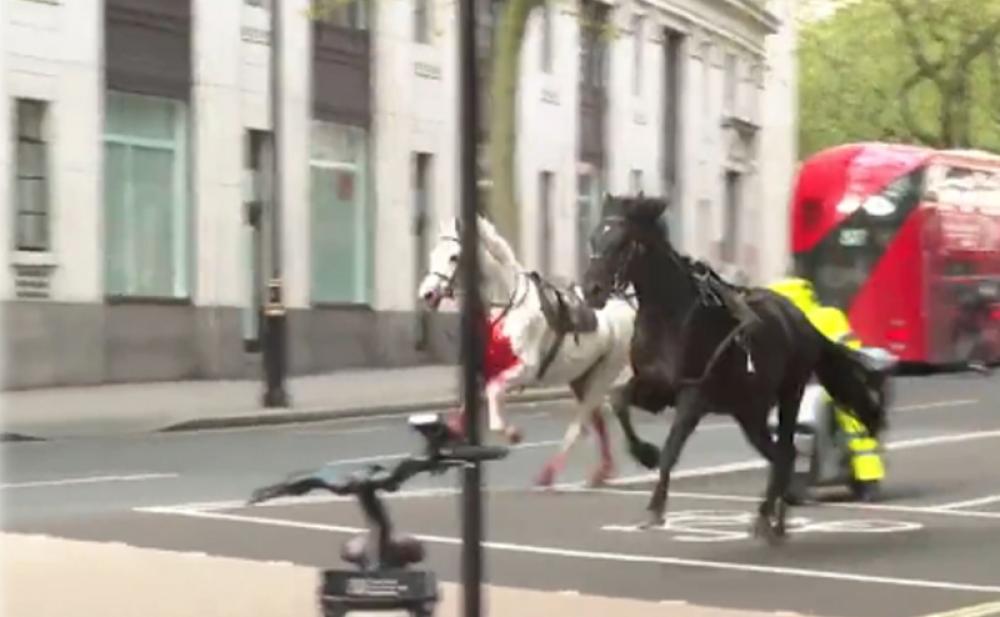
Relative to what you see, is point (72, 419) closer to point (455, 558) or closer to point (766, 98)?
point (455, 558)

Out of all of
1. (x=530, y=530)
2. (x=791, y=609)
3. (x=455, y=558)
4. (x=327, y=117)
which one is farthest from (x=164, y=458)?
(x=327, y=117)

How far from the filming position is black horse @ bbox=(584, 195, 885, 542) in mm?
15352

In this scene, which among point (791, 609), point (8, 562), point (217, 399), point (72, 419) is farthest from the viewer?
point (217, 399)

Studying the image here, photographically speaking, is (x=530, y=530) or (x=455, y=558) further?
(x=530, y=530)

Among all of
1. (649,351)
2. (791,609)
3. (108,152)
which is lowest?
(791,609)

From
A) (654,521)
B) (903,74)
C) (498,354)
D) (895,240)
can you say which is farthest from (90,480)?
(903,74)

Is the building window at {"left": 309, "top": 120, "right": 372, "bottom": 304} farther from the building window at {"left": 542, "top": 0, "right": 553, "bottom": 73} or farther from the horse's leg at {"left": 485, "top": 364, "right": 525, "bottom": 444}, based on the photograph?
the horse's leg at {"left": 485, "top": 364, "right": 525, "bottom": 444}

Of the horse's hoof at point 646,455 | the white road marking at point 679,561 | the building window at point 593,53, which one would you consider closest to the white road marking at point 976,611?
the white road marking at point 679,561

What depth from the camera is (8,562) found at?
13164 millimetres

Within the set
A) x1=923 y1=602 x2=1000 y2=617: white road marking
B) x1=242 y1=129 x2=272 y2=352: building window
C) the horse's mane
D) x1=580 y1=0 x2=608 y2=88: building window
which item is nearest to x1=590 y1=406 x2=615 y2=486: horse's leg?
the horse's mane

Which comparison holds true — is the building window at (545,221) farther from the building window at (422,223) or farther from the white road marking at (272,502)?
the white road marking at (272,502)

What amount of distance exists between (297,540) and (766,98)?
2098 inches

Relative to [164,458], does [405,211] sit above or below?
above

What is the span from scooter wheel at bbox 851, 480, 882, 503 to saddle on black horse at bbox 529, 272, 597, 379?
2.41 metres
